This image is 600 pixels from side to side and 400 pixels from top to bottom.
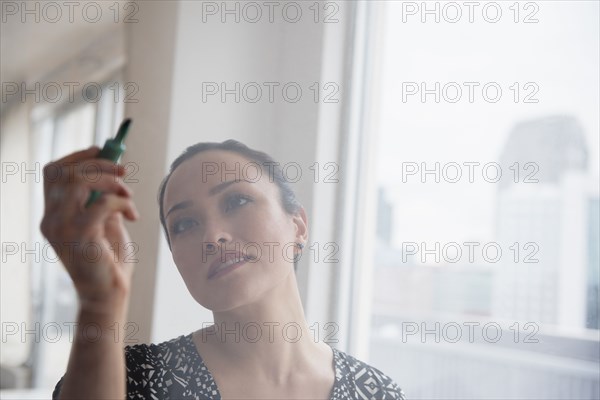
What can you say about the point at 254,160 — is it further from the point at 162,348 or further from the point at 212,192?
the point at 162,348

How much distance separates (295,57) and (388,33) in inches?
5.1

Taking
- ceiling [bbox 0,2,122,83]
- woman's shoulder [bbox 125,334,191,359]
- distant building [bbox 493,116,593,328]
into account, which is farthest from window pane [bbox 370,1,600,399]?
ceiling [bbox 0,2,122,83]

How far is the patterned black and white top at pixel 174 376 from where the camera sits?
60cm

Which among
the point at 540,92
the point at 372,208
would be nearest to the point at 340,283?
the point at 372,208

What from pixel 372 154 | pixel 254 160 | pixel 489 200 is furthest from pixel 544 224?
pixel 254 160

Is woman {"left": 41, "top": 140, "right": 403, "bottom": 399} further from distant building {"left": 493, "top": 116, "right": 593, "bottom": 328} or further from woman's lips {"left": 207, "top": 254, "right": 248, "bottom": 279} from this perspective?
distant building {"left": 493, "top": 116, "right": 593, "bottom": 328}

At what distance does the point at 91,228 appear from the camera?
22.0 inches

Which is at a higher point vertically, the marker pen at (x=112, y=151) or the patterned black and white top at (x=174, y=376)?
the marker pen at (x=112, y=151)

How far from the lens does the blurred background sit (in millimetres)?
657

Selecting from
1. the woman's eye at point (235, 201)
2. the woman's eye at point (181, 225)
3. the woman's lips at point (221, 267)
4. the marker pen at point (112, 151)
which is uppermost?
the marker pen at point (112, 151)

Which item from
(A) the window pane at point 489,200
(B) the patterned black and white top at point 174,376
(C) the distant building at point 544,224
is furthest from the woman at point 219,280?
(C) the distant building at point 544,224

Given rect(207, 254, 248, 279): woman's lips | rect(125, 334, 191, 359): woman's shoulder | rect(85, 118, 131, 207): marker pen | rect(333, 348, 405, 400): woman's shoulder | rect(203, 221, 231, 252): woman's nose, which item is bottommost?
rect(333, 348, 405, 400): woman's shoulder

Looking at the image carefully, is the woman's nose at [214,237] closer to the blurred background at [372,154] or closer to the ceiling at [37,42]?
the blurred background at [372,154]

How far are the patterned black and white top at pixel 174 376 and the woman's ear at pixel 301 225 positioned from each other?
0.46 ft
